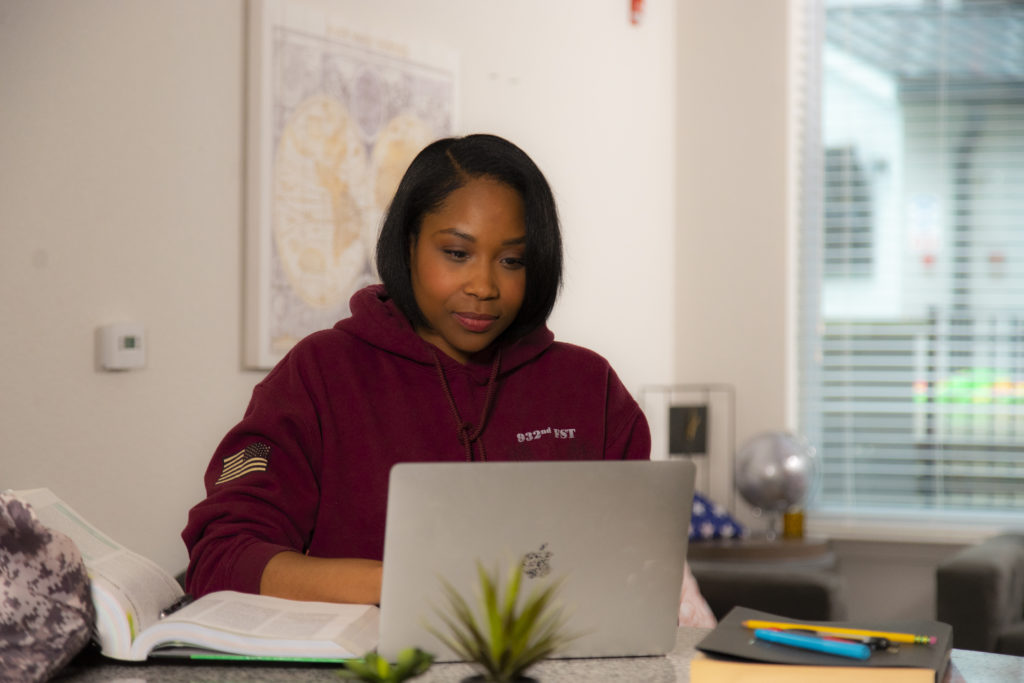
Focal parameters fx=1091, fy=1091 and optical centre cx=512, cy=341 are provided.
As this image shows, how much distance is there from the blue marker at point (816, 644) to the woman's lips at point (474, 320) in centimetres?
56

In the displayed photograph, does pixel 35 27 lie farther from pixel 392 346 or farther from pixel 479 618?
pixel 479 618

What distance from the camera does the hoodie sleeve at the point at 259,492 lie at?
1140mm

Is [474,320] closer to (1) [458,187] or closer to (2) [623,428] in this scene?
(1) [458,187]

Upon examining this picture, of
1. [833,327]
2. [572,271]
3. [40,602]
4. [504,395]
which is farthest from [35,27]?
[833,327]

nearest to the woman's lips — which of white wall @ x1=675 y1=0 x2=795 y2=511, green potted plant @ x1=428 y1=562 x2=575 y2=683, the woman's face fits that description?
the woman's face

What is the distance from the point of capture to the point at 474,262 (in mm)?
1358

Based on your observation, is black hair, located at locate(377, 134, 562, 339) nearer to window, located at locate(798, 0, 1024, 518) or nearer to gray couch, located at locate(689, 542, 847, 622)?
gray couch, located at locate(689, 542, 847, 622)

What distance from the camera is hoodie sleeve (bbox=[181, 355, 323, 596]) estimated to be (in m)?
1.14

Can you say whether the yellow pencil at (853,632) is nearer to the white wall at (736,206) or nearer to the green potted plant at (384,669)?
the green potted plant at (384,669)

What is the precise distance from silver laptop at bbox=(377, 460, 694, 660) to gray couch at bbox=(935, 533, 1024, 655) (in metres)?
2.18

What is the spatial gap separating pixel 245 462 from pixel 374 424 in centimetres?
19

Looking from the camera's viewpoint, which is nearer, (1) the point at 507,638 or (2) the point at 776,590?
(1) the point at 507,638

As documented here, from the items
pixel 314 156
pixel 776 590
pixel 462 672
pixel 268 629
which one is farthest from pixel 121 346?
pixel 776 590

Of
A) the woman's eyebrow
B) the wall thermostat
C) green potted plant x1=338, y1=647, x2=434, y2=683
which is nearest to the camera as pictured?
green potted plant x1=338, y1=647, x2=434, y2=683
